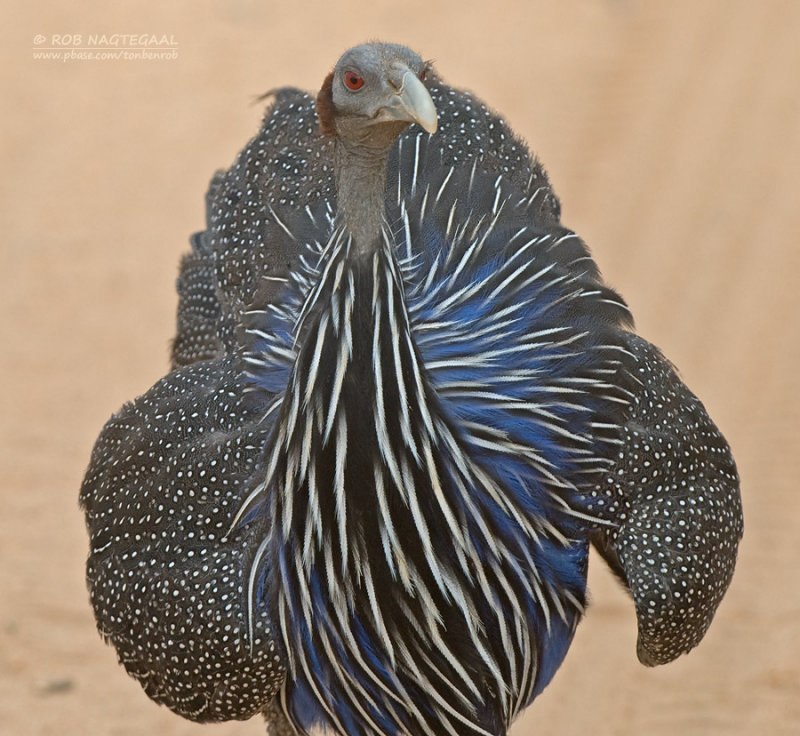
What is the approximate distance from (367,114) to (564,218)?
444 cm

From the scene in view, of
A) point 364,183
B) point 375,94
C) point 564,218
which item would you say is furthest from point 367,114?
point 564,218

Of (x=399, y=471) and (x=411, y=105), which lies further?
(x=399, y=471)

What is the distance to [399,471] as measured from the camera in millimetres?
2758

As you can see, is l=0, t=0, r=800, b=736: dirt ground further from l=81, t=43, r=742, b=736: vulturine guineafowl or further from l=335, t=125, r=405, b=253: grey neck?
l=335, t=125, r=405, b=253: grey neck

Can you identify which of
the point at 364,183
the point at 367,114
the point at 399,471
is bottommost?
the point at 399,471

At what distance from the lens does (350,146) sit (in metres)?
2.75

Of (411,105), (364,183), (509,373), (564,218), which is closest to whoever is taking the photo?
(411,105)

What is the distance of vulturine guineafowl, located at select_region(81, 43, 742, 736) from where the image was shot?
8.96ft

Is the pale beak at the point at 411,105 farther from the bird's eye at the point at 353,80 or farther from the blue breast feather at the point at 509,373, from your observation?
the blue breast feather at the point at 509,373

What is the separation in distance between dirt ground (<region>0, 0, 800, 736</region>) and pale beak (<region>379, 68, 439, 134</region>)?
2.65 m

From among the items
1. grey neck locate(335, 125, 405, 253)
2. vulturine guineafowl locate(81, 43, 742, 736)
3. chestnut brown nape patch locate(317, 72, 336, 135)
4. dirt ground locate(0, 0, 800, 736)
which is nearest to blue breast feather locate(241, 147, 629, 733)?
vulturine guineafowl locate(81, 43, 742, 736)

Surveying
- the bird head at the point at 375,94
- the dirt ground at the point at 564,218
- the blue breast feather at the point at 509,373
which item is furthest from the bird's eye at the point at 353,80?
the dirt ground at the point at 564,218

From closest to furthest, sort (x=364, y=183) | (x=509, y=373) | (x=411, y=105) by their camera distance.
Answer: (x=411, y=105) < (x=364, y=183) < (x=509, y=373)

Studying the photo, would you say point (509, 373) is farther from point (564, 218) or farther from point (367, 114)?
point (564, 218)
